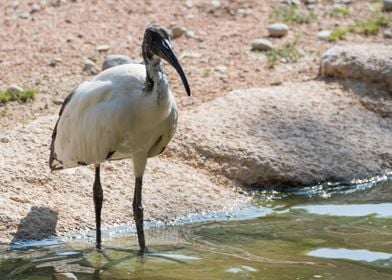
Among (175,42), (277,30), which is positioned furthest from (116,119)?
(277,30)

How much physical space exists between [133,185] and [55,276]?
4.71ft

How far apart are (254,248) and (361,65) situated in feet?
9.44

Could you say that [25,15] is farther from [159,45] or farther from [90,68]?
[159,45]

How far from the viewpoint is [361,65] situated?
8719mm

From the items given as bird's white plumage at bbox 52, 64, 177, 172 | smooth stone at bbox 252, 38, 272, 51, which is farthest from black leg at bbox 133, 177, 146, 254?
smooth stone at bbox 252, 38, 272, 51

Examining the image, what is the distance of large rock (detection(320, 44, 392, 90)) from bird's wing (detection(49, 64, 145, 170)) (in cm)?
283

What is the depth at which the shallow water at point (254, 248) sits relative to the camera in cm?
594

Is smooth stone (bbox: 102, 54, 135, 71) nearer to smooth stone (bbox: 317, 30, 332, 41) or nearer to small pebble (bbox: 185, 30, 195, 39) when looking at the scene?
small pebble (bbox: 185, 30, 195, 39)

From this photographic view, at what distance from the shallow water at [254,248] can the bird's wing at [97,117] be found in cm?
60

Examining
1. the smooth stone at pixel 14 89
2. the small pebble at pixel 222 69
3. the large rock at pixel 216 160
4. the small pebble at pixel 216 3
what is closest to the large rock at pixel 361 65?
the large rock at pixel 216 160

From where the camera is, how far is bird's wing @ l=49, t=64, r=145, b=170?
614cm

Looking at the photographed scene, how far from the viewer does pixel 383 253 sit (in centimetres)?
617

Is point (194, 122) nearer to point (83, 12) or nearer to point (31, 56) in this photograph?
point (31, 56)

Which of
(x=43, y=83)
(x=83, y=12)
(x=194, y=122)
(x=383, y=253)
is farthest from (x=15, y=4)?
(x=383, y=253)
